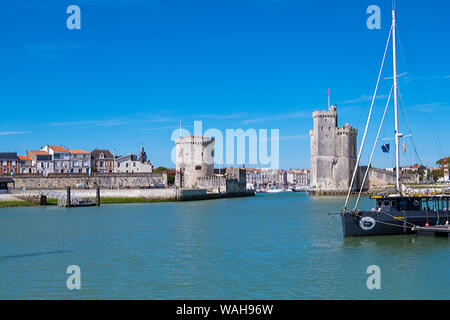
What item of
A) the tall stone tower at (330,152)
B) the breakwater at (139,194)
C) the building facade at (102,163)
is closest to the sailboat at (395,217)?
the breakwater at (139,194)

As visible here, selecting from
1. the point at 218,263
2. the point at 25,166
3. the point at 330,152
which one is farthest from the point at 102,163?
the point at 218,263

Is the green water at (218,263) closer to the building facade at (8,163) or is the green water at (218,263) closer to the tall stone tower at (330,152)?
the tall stone tower at (330,152)

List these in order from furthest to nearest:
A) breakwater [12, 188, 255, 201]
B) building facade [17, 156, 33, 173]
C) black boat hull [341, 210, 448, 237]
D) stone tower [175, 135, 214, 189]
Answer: building facade [17, 156, 33, 173], stone tower [175, 135, 214, 189], breakwater [12, 188, 255, 201], black boat hull [341, 210, 448, 237]

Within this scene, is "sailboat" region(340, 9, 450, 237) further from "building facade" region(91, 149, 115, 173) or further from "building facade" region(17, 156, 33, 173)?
"building facade" region(17, 156, 33, 173)

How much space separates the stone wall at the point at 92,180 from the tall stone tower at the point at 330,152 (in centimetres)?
2570

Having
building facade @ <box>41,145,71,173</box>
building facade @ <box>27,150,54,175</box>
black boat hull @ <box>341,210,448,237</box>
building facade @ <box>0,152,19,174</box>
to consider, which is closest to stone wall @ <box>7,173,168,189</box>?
building facade @ <box>41,145,71,173</box>

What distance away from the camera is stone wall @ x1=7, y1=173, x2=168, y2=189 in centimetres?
7069

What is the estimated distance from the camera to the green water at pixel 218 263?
12.9 meters

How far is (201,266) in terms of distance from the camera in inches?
638

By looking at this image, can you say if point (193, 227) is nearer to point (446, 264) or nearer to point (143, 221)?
point (143, 221)

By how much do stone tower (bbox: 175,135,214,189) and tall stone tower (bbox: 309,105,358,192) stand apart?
17.6 m

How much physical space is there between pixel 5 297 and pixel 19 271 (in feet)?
10.1

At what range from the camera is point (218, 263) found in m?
16.8
